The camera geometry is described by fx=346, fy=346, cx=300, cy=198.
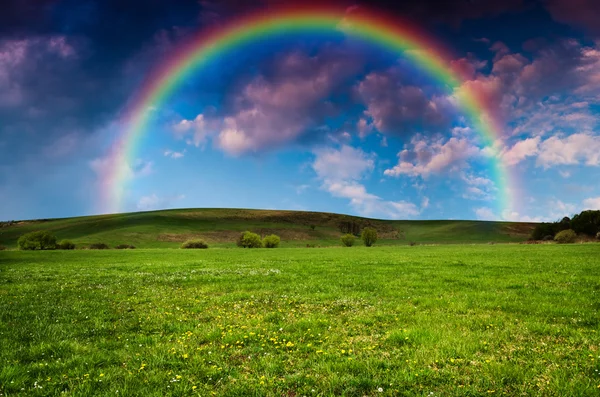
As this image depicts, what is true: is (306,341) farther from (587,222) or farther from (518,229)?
(518,229)

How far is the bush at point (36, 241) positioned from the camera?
233 feet

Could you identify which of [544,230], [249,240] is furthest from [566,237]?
[249,240]

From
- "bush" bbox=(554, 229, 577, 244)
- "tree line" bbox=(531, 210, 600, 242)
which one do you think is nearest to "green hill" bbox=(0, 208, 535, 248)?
"tree line" bbox=(531, 210, 600, 242)

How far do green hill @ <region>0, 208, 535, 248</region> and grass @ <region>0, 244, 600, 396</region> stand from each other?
93324mm

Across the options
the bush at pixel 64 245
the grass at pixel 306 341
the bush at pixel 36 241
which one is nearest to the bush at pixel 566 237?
the grass at pixel 306 341

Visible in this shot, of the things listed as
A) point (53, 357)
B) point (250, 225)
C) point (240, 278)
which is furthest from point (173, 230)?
point (53, 357)

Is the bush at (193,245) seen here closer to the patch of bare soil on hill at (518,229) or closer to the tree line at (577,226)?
the tree line at (577,226)

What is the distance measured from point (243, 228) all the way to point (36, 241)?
81819 millimetres

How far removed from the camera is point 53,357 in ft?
28.0

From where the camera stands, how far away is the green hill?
11856cm

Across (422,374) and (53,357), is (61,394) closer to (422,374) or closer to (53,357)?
(53,357)

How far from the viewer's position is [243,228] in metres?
147

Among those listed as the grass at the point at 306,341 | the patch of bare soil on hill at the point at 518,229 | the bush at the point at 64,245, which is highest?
the grass at the point at 306,341

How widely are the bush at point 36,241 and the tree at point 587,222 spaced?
433 feet
